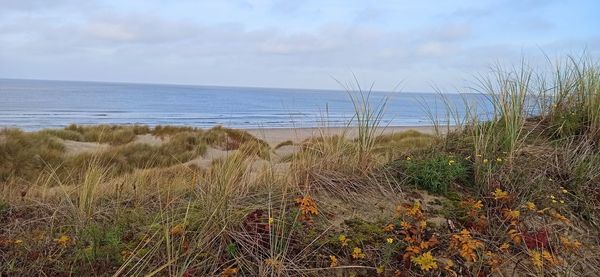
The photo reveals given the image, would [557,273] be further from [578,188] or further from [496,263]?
[578,188]

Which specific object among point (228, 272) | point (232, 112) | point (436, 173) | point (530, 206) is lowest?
point (228, 272)

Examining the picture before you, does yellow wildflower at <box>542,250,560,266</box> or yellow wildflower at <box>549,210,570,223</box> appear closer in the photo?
yellow wildflower at <box>542,250,560,266</box>

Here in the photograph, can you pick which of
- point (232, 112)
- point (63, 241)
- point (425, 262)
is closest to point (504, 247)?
point (425, 262)

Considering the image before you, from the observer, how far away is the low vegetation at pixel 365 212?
2.72 metres

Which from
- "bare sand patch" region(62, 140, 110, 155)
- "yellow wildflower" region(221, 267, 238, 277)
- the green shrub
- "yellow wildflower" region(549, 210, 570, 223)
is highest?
the green shrub

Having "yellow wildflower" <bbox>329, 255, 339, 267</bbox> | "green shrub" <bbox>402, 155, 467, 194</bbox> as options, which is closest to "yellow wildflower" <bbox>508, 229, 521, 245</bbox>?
"green shrub" <bbox>402, 155, 467, 194</bbox>

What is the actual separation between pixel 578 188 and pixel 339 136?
7.07 feet

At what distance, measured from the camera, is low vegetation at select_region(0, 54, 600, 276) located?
2717mm

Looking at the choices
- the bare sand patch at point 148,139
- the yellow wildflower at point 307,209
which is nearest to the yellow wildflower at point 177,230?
the yellow wildflower at point 307,209

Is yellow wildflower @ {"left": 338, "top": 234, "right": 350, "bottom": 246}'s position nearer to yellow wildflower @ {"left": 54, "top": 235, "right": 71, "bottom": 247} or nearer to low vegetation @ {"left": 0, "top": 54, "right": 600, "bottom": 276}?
low vegetation @ {"left": 0, "top": 54, "right": 600, "bottom": 276}

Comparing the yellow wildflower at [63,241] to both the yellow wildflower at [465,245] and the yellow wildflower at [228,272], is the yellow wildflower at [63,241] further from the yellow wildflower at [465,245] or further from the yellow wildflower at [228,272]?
the yellow wildflower at [465,245]

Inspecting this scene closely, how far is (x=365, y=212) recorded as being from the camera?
3.51m

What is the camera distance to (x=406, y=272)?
2.65 m

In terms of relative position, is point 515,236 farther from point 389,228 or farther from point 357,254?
point 357,254
